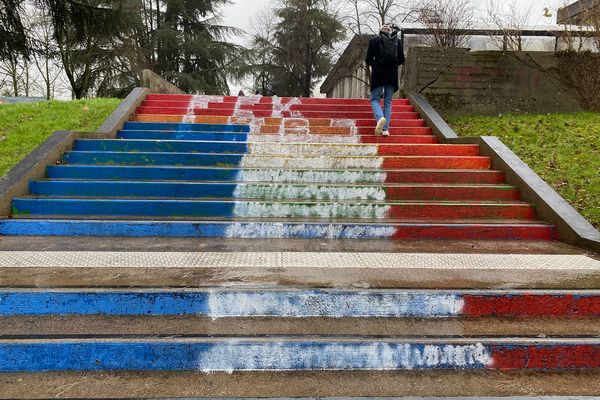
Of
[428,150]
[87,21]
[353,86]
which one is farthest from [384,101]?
[353,86]

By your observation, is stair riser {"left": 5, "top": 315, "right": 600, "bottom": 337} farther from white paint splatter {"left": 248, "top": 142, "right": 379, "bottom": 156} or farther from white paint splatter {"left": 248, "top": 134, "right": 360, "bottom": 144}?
white paint splatter {"left": 248, "top": 134, "right": 360, "bottom": 144}

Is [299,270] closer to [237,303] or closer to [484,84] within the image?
[237,303]

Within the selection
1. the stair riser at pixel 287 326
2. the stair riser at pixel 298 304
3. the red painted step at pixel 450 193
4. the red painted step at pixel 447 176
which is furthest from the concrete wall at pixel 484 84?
the stair riser at pixel 287 326

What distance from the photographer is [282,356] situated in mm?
2600

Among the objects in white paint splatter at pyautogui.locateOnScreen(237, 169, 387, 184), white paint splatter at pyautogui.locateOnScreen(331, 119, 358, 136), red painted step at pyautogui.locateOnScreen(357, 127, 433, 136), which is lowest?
white paint splatter at pyautogui.locateOnScreen(237, 169, 387, 184)

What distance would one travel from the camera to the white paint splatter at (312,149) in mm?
6438

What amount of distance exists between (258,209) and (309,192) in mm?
763

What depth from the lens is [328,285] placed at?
10.2 ft

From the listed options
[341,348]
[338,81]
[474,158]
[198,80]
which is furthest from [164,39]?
[341,348]

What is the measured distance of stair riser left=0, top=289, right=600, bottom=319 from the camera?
2883mm

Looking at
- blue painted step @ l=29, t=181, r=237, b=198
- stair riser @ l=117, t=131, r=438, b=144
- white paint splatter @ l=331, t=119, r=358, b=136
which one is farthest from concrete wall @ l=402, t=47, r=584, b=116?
blue painted step @ l=29, t=181, r=237, b=198

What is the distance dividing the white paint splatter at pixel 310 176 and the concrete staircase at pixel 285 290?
0.02 metres

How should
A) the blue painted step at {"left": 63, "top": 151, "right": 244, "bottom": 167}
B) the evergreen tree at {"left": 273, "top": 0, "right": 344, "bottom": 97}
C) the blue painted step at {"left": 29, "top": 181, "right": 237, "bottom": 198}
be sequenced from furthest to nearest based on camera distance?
the evergreen tree at {"left": 273, "top": 0, "right": 344, "bottom": 97} < the blue painted step at {"left": 63, "top": 151, "right": 244, "bottom": 167} < the blue painted step at {"left": 29, "top": 181, "right": 237, "bottom": 198}

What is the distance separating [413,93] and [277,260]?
668 cm
